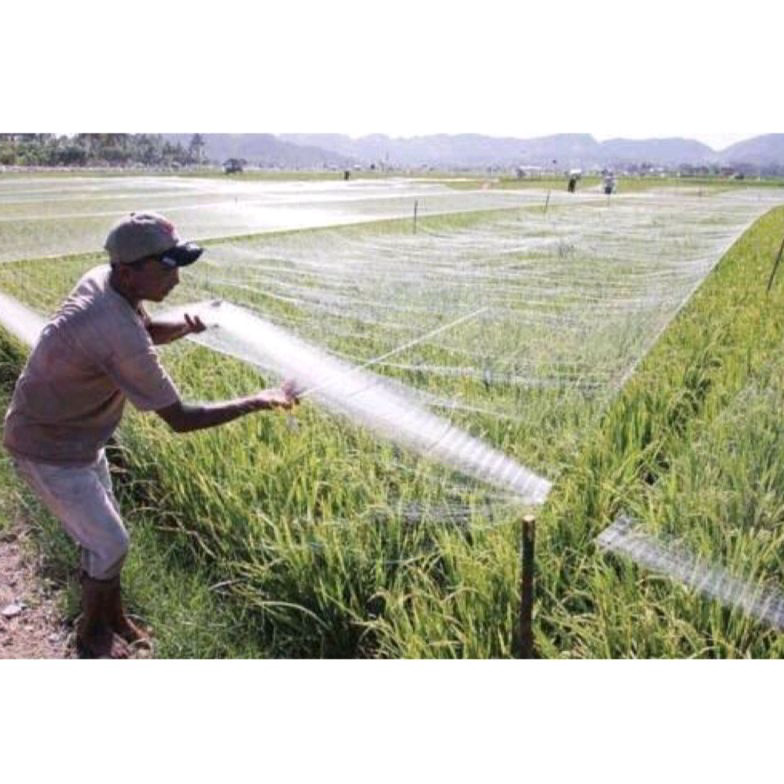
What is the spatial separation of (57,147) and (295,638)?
4.24ft

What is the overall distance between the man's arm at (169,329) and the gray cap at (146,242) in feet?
0.92

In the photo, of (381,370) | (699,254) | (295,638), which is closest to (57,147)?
(381,370)

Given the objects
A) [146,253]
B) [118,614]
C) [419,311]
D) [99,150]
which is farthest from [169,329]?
[419,311]

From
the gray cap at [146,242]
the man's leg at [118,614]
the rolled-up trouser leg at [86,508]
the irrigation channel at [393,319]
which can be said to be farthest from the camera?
the irrigation channel at [393,319]

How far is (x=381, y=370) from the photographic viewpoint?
2.05 metres

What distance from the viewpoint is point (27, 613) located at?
193 centimetres

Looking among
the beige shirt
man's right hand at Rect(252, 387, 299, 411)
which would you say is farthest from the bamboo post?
the beige shirt

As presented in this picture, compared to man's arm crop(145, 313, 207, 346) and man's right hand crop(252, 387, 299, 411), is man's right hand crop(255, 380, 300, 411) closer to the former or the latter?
man's right hand crop(252, 387, 299, 411)

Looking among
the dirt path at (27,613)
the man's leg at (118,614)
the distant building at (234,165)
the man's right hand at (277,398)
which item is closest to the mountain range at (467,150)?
the distant building at (234,165)

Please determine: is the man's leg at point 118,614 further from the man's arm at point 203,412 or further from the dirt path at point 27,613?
the man's arm at point 203,412

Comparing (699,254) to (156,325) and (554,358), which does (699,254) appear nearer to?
(554,358)

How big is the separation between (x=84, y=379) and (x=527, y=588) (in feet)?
3.11

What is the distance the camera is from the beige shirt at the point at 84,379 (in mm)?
1390

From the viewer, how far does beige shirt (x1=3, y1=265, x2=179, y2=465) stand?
1.39 m
